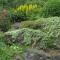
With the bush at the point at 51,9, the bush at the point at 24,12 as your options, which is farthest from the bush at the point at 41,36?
the bush at the point at 24,12

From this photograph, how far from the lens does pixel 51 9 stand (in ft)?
34.5

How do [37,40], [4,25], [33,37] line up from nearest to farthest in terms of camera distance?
[37,40] < [33,37] < [4,25]

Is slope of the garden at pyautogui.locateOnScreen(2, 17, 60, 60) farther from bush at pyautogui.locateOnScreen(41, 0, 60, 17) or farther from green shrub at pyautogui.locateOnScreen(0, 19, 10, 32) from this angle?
bush at pyautogui.locateOnScreen(41, 0, 60, 17)

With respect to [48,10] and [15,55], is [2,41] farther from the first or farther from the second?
[48,10]

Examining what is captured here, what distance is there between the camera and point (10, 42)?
869cm

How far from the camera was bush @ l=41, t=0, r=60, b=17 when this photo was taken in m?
10.5

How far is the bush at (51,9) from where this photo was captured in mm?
10470

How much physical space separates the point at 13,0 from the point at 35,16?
9.62 ft

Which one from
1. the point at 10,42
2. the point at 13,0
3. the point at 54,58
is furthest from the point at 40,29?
the point at 13,0

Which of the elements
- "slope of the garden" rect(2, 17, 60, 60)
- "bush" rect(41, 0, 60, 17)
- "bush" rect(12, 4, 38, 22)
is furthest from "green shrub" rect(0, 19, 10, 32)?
"bush" rect(41, 0, 60, 17)

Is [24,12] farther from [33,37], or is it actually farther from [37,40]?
[37,40]

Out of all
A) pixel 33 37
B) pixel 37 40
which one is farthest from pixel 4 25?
pixel 37 40

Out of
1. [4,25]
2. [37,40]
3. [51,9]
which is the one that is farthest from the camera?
[51,9]

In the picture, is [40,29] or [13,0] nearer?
[40,29]
